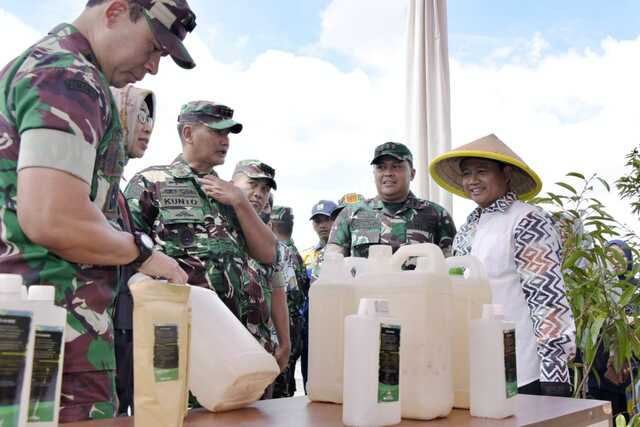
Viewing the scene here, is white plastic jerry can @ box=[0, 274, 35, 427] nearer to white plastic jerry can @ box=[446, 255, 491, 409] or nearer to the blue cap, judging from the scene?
white plastic jerry can @ box=[446, 255, 491, 409]

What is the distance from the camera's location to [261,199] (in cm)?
289

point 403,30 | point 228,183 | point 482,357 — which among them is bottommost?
point 482,357

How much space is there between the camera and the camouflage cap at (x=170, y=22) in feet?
3.74

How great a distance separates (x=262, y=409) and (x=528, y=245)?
1.06m

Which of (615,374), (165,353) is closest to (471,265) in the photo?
(165,353)

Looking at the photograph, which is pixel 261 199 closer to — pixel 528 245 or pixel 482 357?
pixel 528 245

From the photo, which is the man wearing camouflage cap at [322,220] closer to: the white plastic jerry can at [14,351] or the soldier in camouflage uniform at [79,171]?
the soldier in camouflage uniform at [79,171]

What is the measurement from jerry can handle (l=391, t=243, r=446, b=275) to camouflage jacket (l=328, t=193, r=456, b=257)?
1693 mm

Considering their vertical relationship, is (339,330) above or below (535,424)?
above

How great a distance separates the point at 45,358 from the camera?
69 cm

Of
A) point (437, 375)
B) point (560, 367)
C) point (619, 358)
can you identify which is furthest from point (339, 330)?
point (619, 358)

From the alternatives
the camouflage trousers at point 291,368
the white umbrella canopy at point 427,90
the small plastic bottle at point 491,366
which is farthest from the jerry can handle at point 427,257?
the white umbrella canopy at point 427,90

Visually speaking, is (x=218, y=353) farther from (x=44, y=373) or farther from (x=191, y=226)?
(x=191, y=226)

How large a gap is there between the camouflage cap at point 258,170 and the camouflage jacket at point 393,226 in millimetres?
388
